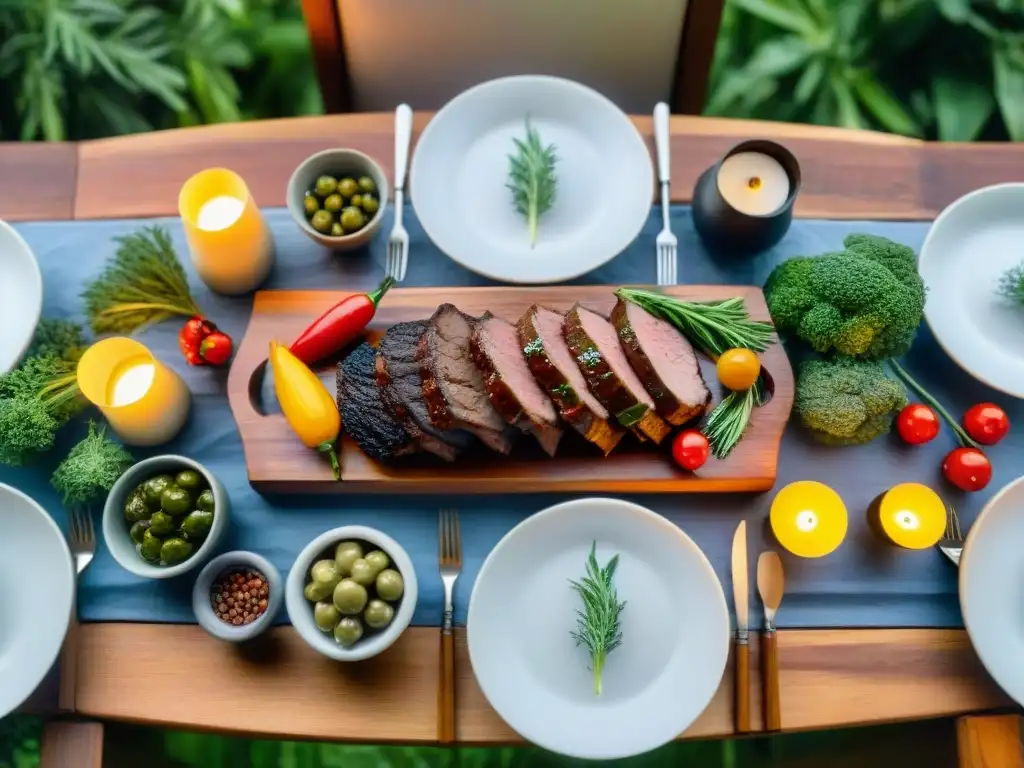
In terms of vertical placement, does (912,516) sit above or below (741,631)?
above

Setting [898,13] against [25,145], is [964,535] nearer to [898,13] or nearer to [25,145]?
[898,13]

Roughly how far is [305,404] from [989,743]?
1.64 metres

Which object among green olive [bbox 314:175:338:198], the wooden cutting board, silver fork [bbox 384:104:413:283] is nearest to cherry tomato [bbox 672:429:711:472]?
the wooden cutting board

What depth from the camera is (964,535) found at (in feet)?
5.79

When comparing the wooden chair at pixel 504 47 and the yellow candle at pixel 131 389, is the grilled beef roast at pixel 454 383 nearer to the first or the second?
the yellow candle at pixel 131 389

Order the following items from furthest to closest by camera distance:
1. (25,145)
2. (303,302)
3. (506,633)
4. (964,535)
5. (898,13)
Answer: (898,13) < (25,145) < (303,302) < (964,535) < (506,633)

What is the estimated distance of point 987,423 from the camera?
70.8 inches

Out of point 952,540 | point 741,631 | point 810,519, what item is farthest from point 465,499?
point 952,540

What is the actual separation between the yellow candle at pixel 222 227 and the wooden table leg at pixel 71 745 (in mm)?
1036

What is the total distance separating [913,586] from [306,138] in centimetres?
188

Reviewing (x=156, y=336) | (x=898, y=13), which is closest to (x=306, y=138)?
(x=156, y=336)

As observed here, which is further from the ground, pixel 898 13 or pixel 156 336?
pixel 898 13

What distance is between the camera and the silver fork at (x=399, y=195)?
1.97 meters

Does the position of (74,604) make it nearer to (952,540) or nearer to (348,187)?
(348,187)
